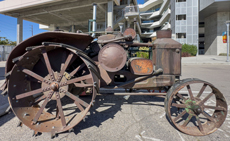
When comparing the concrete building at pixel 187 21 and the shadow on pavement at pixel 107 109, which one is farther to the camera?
the concrete building at pixel 187 21

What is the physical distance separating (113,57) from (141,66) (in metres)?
0.66

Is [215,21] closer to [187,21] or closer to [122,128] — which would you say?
[187,21]

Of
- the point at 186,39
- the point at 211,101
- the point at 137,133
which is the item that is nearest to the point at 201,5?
the point at 186,39

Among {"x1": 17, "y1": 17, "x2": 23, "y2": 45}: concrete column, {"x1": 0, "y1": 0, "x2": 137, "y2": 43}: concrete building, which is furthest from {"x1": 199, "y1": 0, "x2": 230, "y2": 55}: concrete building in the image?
{"x1": 17, "y1": 17, "x2": 23, "y2": 45}: concrete column

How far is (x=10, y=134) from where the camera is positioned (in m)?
2.11

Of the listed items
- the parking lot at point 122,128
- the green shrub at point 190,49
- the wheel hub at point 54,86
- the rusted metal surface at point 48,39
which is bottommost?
the parking lot at point 122,128


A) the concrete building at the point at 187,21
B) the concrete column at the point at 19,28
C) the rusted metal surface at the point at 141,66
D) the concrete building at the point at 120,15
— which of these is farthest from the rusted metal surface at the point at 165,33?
the concrete building at the point at 187,21

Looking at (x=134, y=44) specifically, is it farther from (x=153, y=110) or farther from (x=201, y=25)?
(x=201, y=25)

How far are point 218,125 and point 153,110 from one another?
3.88 ft

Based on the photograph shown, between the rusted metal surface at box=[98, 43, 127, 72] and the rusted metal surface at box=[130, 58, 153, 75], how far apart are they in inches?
13.7

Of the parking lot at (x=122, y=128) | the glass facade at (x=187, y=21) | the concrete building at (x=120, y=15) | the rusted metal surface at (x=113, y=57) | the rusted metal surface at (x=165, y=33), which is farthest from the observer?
the glass facade at (x=187, y=21)

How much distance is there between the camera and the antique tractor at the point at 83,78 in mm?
2098

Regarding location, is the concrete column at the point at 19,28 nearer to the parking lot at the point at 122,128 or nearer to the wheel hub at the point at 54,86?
the parking lot at the point at 122,128

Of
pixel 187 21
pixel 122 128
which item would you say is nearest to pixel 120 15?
pixel 187 21
